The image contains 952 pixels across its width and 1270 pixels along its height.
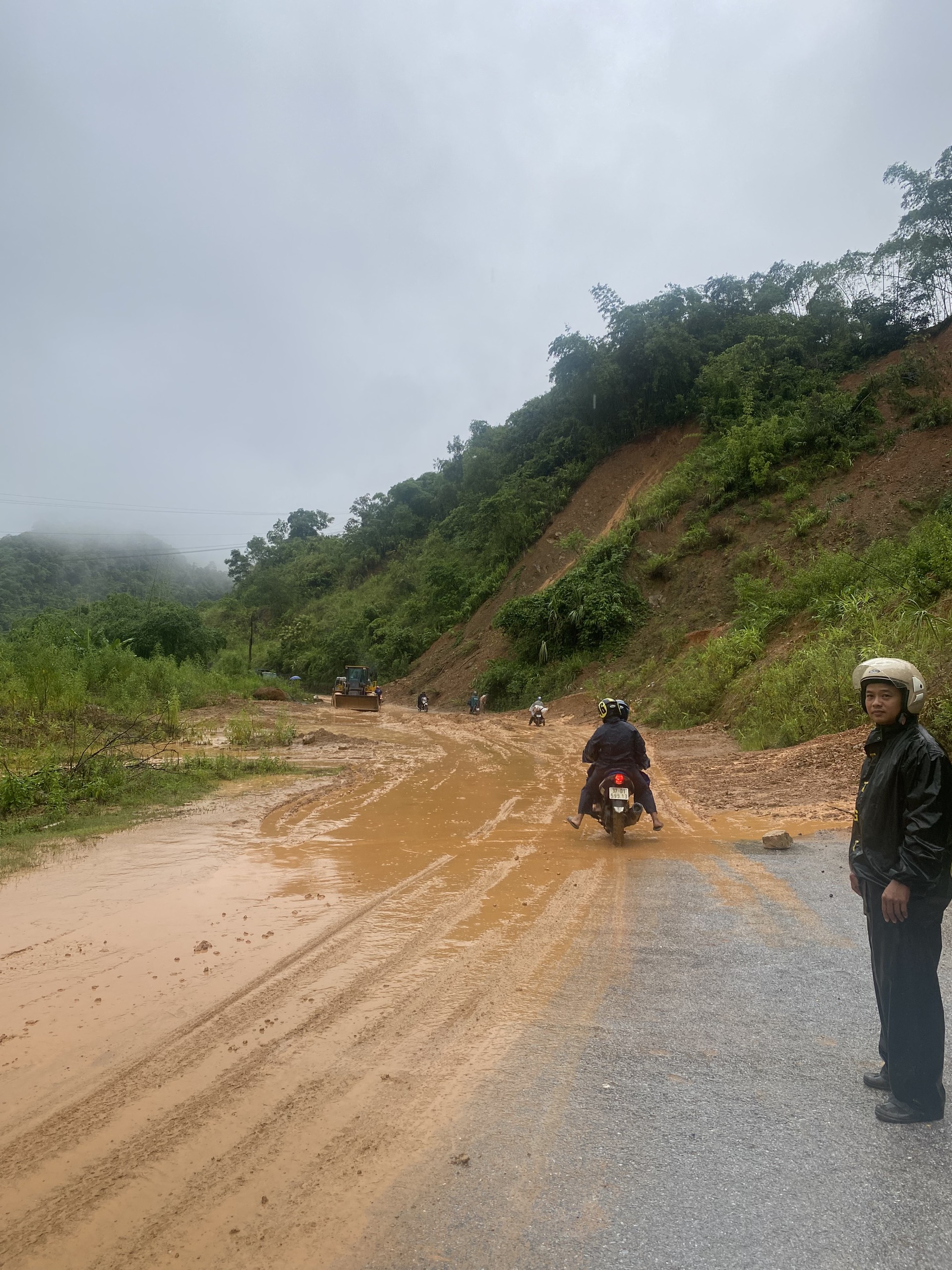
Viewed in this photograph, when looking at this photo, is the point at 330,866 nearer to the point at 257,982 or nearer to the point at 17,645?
A: the point at 257,982

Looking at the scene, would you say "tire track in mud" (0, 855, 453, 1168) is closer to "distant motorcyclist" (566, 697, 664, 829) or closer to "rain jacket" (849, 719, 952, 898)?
"rain jacket" (849, 719, 952, 898)

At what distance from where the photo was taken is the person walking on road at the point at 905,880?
3.16 meters

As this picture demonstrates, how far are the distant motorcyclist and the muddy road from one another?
61 centimetres

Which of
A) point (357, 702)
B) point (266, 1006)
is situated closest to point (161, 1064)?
point (266, 1006)

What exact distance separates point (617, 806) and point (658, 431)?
121 feet

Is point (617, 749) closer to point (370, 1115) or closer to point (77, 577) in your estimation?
point (370, 1115)

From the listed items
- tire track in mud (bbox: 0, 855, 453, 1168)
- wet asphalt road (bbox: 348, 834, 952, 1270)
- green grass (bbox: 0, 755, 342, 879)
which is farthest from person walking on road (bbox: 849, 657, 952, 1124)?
green grass (bbox: 0, 755, 342, 879)

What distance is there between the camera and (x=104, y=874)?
7168 mm

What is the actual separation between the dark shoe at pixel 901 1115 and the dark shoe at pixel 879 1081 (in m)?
0.18

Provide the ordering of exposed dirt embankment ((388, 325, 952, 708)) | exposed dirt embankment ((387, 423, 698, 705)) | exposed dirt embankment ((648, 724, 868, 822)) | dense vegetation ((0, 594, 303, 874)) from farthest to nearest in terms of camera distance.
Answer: exposed dirt embankment ((387, 423, 698, 705)) < exposed dirt embankment ((388, 325, 952, 708)) < exposed dirt embankment ((648, 724, 868, 822)) < dense vegetation ((0, 594, 303, 874))

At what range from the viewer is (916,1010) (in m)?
3.24

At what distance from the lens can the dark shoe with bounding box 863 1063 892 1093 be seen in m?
3.37

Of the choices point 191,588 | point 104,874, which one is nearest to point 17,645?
point 104,874

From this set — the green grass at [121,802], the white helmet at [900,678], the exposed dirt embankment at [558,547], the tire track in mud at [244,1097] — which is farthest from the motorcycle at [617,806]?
the exposed dirt embankment at [558,547]
